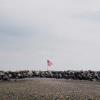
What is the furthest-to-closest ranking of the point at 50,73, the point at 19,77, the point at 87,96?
1. the point at 50,73
2. the point at 19,77
3. the point at 87,96

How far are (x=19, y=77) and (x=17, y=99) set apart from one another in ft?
76.4

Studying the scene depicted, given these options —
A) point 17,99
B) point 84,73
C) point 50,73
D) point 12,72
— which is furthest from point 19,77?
point 17,99

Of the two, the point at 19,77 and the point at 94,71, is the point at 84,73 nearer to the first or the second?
the point at 94,71

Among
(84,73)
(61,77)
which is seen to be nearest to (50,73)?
(61,77)

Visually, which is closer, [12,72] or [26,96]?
[26,96]

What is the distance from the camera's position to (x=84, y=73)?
185 ft

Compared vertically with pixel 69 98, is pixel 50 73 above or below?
above

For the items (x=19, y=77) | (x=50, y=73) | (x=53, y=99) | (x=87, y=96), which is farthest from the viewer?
(x=50, y=73)

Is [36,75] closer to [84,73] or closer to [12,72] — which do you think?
[12,72]

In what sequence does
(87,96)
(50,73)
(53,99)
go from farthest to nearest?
(50,73)
(87,96)
(53,99)

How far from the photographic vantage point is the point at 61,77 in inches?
2216

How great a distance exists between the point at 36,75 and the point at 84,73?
301 inches

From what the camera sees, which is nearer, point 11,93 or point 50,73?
point 11,93

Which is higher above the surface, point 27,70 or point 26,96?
point 27,70
